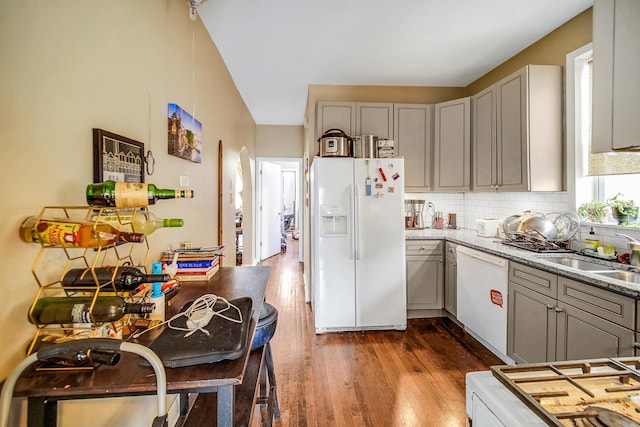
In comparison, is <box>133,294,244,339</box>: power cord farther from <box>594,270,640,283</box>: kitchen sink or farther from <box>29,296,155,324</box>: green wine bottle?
<box>594,270,640,283</box>: kitchen sink

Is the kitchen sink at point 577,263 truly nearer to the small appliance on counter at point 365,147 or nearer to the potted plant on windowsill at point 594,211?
the potted plant on windowsill at point 594,211

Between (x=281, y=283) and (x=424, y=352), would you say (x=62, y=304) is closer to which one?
(x=424, y=352)

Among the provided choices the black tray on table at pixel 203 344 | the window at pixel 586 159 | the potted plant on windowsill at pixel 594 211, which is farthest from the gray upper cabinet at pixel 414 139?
the black tray on table at pixel 203 344

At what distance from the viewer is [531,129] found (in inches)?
103

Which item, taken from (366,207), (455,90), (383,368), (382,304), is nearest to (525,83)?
(455,90)

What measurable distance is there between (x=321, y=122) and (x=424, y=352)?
2.63m

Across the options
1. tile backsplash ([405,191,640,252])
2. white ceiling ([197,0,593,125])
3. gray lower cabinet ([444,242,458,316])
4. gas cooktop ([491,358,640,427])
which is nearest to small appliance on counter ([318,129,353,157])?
white ceiling ([197,0,593,125])

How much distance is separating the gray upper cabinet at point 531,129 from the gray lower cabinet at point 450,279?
78 centimetres

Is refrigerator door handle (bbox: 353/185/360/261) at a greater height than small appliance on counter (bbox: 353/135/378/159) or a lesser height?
lesser

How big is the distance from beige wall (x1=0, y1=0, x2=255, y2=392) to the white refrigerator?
5.07 feet

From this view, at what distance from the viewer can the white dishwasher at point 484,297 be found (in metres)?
2.45

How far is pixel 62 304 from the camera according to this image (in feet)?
2.64

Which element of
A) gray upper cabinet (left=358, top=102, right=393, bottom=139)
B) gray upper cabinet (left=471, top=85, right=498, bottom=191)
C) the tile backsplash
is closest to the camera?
the tile backsplash

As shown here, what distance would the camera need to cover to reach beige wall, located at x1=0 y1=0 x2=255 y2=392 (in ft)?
2.62
